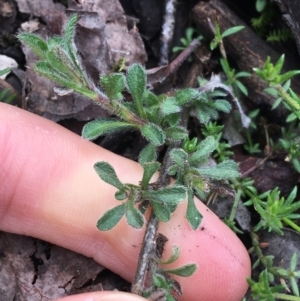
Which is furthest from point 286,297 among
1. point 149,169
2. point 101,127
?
point 101,127

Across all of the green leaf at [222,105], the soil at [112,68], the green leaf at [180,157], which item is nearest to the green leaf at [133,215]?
the green leaf at [180,157]

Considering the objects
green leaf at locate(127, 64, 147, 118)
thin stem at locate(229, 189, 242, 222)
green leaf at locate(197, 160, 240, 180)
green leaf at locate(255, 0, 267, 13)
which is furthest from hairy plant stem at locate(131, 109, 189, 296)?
green leaf at locate(255, 0, 267, 13)

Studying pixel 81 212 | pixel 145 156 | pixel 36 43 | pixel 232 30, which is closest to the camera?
pixel 36 43

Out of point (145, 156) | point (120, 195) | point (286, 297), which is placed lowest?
point (286, 297)

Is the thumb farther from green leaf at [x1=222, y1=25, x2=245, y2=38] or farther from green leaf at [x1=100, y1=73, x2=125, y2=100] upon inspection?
green leaf at [x1=222, y1=25, x2=245, y2=38]

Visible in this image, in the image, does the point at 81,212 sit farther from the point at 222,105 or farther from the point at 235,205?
the point at 222,105

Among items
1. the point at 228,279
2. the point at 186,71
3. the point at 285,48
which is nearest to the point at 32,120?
the point at 186,71

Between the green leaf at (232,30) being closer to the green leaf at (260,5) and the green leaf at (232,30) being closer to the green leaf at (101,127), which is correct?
the green leaf at (260,5)
